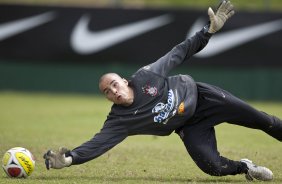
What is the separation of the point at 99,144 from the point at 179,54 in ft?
5.62

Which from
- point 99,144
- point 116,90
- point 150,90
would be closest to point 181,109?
point 150,90

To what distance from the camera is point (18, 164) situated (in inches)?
356

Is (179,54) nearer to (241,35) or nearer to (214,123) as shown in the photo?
(214,123)

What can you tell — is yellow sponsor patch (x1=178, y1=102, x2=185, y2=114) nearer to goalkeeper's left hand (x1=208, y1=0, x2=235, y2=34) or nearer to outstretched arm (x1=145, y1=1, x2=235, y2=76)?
outstretched arm (x1=145, y1=1, x2=235, y2=76)

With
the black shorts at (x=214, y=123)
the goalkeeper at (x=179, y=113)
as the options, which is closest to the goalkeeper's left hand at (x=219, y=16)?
the goalkeeper at (x=179, y=113)

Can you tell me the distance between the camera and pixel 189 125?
9430 millimetres

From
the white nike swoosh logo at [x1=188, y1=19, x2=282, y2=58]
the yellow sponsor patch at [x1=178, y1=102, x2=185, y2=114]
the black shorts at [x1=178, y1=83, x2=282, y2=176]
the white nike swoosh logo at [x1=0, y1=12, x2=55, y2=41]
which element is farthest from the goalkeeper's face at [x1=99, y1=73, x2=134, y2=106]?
the white nike swoosh logo at [x1=0, y1=12, x2=55, y2=41]

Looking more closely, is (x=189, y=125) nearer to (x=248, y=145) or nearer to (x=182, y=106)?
(x=182, y=106)

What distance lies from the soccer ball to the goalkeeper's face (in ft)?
4.64

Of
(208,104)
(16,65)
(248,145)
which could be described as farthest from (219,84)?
Answer: (208,104)

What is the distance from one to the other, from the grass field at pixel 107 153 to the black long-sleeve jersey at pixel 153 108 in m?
0.59

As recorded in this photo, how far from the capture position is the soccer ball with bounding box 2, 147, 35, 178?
904 cm

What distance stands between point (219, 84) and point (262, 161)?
37.0 ft

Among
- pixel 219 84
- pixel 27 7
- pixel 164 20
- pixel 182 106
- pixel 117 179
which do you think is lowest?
pixel 117 179
